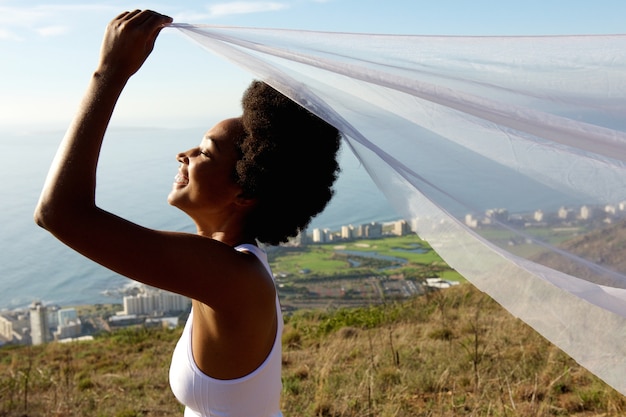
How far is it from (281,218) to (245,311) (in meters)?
0.38

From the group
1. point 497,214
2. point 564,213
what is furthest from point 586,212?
point 497,214

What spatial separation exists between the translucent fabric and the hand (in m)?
0.34

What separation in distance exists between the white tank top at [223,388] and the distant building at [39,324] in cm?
1235

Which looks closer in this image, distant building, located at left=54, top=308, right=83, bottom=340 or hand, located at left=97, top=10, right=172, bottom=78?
hand, located at left=97, top=10, right=172, bottom=78

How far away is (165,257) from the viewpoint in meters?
1.51

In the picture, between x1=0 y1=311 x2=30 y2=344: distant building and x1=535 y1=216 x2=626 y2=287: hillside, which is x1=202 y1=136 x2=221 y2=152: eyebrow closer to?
x1=535 y1=216 x2=626 y2=287: hillside

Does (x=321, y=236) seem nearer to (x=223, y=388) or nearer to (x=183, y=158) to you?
(x=183, y=158)

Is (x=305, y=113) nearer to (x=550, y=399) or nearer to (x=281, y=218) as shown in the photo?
(x=281, y=218)

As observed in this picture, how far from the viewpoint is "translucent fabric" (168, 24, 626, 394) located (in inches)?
74.3

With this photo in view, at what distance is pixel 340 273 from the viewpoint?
1432 centimetres

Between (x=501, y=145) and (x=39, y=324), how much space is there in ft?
45.3

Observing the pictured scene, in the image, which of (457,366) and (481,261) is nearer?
(481,261)

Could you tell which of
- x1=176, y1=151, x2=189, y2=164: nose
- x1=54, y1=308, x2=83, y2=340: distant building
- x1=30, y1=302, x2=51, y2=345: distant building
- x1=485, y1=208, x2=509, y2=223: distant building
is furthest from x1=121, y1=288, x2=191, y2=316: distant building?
x1=485, y1=208, x2=509, y2=223: distant building

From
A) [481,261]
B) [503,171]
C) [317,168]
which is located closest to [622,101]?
[503,171]
